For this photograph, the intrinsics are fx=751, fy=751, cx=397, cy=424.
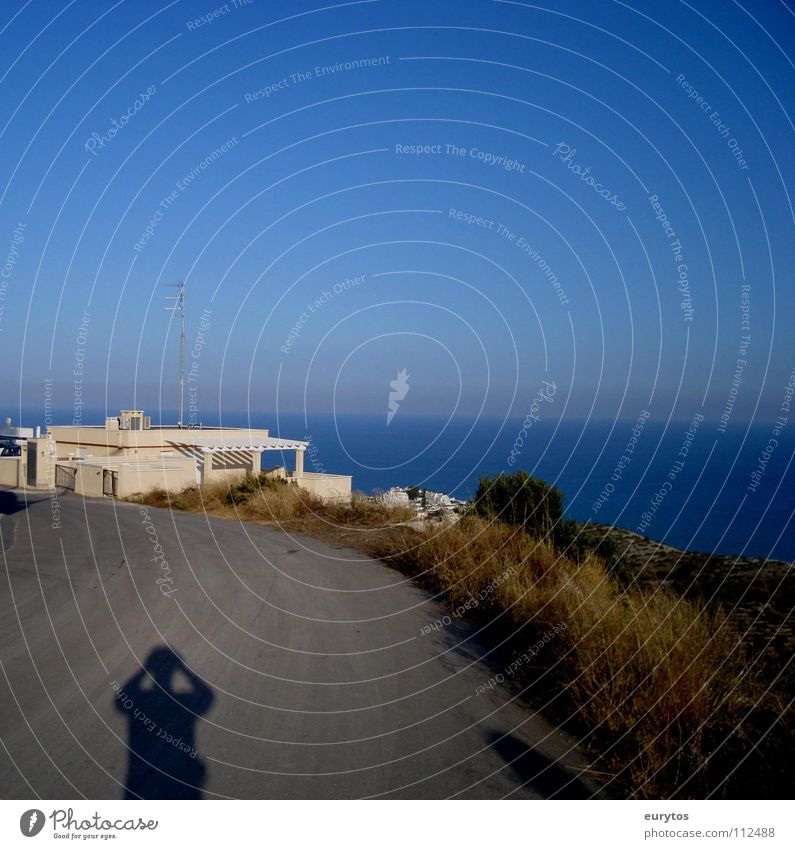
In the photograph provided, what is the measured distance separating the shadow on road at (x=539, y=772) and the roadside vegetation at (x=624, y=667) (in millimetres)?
180

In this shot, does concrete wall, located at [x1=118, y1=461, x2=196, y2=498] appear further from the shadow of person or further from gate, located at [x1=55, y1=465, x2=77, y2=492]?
the shadow of person

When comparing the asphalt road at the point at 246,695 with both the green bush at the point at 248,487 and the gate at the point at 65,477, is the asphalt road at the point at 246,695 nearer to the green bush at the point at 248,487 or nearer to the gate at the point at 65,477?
the green bush at the point at 248,487

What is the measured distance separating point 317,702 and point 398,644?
1590 mm

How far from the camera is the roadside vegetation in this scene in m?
4.16

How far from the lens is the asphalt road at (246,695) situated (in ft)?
13.6

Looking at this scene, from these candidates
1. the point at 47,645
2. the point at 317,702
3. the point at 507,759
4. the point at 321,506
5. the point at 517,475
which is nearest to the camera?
the point at 507,759

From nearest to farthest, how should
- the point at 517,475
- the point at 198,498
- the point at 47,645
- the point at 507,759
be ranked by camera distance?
the point at 507,759, the point at 47,645, the point at 517,475, the point at 198,498

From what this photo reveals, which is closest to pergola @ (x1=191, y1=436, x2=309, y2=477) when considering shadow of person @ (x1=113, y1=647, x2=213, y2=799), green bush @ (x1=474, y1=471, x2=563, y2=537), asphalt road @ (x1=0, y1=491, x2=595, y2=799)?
green bush @ (x1=474, y1=471, x2=563, y2=537)

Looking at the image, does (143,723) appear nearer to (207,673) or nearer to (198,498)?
(207,673)

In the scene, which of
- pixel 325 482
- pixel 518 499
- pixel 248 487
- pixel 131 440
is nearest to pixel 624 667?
pixel 518 499

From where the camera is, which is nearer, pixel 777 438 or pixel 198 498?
pixel 777 438

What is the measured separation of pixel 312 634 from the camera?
7027mm

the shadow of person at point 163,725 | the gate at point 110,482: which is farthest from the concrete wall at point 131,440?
the shadow of person at point 163,725
